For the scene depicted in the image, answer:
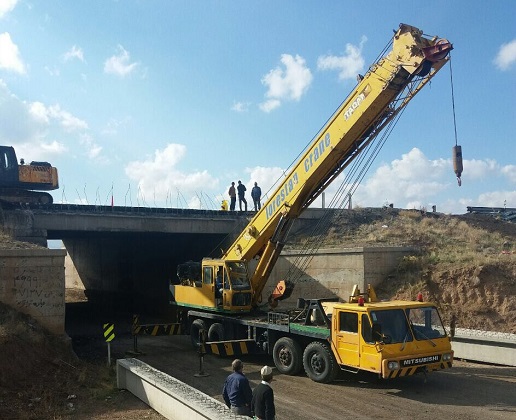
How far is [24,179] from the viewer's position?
1106 inches

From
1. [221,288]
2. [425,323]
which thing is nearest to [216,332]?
[221,288]

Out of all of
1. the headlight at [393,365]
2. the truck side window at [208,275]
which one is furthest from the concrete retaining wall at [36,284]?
the headlight at [393,365]

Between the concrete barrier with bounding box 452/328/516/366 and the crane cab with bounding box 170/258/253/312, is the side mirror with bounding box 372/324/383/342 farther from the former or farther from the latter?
the crane cab with bounding box 170/258/253/312

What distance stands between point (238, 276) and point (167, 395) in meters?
7.08

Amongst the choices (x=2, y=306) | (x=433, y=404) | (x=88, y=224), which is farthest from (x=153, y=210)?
(x=433, y=404)

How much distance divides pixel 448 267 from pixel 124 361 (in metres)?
12.8

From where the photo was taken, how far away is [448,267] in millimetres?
19594

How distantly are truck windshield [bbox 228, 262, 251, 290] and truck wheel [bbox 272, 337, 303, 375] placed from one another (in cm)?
313

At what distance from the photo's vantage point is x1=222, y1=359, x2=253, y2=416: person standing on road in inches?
299

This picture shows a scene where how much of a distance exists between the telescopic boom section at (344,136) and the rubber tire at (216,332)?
4.39 ft

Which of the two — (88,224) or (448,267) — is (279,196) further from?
(88,224)

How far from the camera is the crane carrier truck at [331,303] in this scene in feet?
36.9

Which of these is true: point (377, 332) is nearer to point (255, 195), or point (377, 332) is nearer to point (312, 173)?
point (312, 173)

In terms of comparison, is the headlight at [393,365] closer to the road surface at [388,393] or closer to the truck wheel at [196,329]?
the road surface at [388,393]
